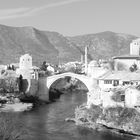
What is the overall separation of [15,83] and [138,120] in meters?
27.0

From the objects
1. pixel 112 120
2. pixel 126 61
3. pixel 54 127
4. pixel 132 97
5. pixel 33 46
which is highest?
pixel 33 46

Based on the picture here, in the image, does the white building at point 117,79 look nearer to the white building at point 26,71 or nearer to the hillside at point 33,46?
the white building at point 26,71

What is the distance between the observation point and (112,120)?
3766 centimetres

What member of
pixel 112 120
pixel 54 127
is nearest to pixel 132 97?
pixel 112 120

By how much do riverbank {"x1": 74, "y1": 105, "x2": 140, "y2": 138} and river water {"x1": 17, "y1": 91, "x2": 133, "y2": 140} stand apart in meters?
0.87

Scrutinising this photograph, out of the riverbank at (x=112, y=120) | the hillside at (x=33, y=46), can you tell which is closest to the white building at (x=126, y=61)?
the riverbank at (x=112, y=120)

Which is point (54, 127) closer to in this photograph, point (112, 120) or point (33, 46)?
point (112, 120)

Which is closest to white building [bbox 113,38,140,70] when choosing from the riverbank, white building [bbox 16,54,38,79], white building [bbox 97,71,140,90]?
white building [bbox 97,71,140,90]

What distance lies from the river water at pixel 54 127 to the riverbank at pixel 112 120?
34.1 inches

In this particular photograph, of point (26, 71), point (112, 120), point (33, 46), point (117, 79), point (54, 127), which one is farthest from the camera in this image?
point (33, 46)

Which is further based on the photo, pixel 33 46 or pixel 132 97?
pixel 33 46

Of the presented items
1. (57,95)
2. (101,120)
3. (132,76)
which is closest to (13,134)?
(101,120)

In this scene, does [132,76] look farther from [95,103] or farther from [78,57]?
[78,57]

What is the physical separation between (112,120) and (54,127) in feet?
18.5
